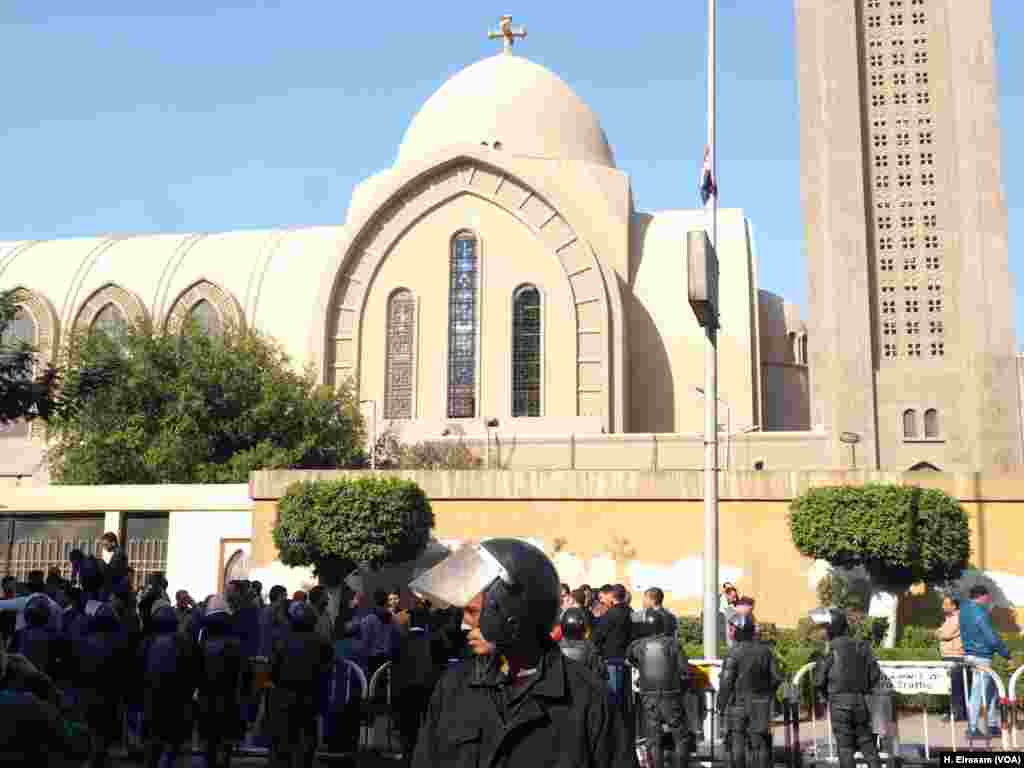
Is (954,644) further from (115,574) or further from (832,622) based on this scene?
(115,574)

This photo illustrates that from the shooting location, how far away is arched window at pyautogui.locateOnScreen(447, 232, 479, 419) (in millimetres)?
39250

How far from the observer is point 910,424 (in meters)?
38.4

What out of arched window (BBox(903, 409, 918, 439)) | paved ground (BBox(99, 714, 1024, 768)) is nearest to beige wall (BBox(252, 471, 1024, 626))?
paved ground (BBox(99, 714, 1024, 768))

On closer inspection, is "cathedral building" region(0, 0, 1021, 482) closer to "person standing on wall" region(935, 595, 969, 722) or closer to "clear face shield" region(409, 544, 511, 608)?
"person standing on wall" region(935, 595, 969, 722)

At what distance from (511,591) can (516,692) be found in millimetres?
232

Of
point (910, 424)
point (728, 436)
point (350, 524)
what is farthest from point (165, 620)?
point (910, 424)

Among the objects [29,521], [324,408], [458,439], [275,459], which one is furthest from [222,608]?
[458,439]

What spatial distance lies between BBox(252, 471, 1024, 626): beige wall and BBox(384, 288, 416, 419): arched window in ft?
56.2

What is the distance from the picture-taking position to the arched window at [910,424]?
1506 inches

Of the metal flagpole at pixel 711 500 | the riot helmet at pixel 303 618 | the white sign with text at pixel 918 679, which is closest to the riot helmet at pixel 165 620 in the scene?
the riot helmet at pixel 303 618

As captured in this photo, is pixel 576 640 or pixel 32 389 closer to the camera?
pixel 576 640

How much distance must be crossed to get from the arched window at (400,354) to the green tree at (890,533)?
2127 centimetres

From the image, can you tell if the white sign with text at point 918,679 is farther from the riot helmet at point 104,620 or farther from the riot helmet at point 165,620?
the riot helmet at point 104,620

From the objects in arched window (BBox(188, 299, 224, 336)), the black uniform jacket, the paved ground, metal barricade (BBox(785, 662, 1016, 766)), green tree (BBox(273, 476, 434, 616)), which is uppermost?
arched window (BBox(188, 299, 224, 336))
